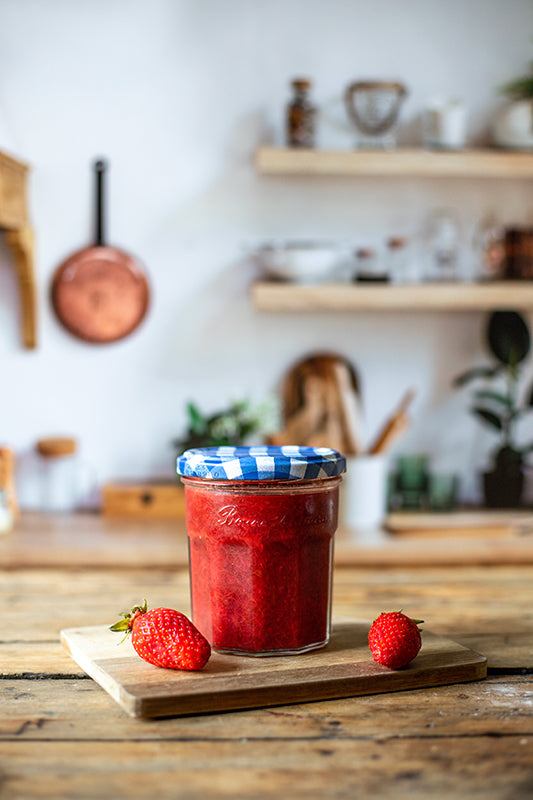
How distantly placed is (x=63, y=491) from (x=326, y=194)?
1.10 m

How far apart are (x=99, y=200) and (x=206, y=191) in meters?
0.30

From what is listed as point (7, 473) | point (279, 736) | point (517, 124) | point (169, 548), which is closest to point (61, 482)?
point (7, 473)

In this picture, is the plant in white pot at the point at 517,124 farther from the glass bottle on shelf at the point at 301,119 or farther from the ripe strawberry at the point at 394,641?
the ripe strawberry at the point at 394,641

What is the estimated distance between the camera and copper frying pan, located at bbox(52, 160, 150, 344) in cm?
254

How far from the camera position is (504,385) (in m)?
2.64

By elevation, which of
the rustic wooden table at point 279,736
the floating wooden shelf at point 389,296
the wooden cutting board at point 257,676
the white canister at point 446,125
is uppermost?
the white canister at point 446,125

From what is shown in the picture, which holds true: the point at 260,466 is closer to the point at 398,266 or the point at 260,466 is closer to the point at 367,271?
the point at 367,271

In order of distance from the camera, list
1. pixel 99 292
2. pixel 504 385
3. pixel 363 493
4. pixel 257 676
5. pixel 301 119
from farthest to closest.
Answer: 1. pixel 504 385
2. pixel 99 292
3. pixel 301 119
4. pixel 363 493
5. pixel 257 676

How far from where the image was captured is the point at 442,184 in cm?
261

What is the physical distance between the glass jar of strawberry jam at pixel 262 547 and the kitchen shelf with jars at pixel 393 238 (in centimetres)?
139

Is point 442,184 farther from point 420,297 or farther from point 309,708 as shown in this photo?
Answer: point 309,708

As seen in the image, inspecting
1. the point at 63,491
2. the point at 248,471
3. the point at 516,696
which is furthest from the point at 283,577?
the point at 63,491

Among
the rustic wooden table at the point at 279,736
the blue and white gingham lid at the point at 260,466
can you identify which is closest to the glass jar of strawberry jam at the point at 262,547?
the blue and white gingham lid at the point at 260,466

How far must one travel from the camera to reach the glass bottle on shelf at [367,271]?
242cm
